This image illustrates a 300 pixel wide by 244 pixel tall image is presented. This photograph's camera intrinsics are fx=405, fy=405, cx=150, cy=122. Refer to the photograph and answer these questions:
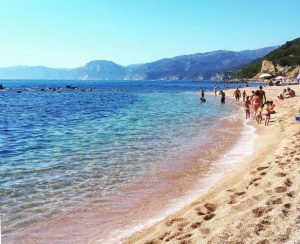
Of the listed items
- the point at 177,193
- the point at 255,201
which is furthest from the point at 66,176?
the point at 255,201

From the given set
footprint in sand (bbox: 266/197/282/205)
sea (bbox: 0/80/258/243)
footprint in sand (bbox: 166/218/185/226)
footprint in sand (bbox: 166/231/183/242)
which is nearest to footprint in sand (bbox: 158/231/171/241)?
footprint in sand (bbox: 166/231/183/242)

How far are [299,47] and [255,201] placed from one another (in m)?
178

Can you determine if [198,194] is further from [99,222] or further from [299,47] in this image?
[299,47]

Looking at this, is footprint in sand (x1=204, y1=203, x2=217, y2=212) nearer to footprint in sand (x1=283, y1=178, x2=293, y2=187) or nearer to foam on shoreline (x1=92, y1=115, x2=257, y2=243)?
foam on shoreline (x1=92, y1=115, x2=257, y2=243)

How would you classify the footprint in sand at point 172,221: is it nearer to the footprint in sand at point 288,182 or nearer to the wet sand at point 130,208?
the wet sand at point 130,208

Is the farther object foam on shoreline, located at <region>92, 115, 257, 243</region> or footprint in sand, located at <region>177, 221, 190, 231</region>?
foam on shoreline, located at <region>92, 115, 257, 243</region>

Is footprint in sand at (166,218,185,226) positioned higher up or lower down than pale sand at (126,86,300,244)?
lower down

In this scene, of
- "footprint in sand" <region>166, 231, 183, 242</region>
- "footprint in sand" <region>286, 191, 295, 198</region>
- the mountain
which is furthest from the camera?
the mountain

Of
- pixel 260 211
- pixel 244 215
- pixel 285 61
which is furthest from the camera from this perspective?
pixel 285 61

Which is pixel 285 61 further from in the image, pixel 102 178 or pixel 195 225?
pixel 195 225

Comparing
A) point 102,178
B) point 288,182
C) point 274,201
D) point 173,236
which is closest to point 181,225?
point 173,236

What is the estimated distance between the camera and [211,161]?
14297mm

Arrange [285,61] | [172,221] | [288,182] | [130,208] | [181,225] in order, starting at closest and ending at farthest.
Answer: [181,225]
[172,221]
[288,182]
[130,208]
[285,61]

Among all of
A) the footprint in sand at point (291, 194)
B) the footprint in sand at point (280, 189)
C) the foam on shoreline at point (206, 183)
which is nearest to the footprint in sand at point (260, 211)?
the footprint in sand at point (291, 194)
